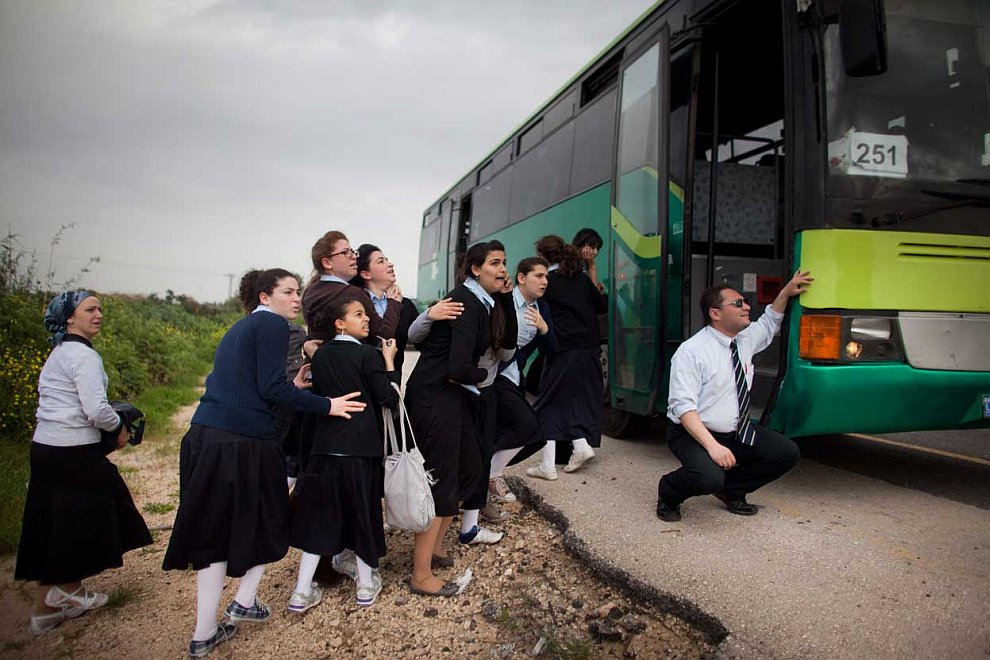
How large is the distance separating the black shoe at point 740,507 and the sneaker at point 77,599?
3.32 m

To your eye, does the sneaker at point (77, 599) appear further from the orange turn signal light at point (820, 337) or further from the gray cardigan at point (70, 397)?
the orange turn signal light at point (820, 337)

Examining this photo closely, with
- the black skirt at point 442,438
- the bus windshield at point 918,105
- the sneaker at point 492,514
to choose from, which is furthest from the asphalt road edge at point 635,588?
the bus windshield at point 918,105

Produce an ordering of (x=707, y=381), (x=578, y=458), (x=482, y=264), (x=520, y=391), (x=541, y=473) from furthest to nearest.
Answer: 1. (x=578, y=458)
2. (x=541, y=473)
3. (x=520, y=391)
4. (x=707, y=381)
5. (x=482, y=264)

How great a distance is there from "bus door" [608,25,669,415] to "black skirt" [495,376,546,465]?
59.7 inches

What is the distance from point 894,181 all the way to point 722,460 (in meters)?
1.95

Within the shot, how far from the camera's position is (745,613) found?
269cm

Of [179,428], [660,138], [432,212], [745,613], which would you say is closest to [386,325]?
[745,613]

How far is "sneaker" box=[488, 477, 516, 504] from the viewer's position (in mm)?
4492

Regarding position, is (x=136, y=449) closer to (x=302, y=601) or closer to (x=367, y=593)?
(x=302, y=601)

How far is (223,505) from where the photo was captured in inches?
109

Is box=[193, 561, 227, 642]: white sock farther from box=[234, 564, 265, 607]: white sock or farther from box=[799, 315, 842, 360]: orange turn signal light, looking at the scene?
box=[799, 315, 842, 360]: orange turn signal light

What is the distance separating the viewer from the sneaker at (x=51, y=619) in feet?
9.74

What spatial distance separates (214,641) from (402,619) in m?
0.78

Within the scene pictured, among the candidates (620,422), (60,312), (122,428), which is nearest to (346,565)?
(122,428)
